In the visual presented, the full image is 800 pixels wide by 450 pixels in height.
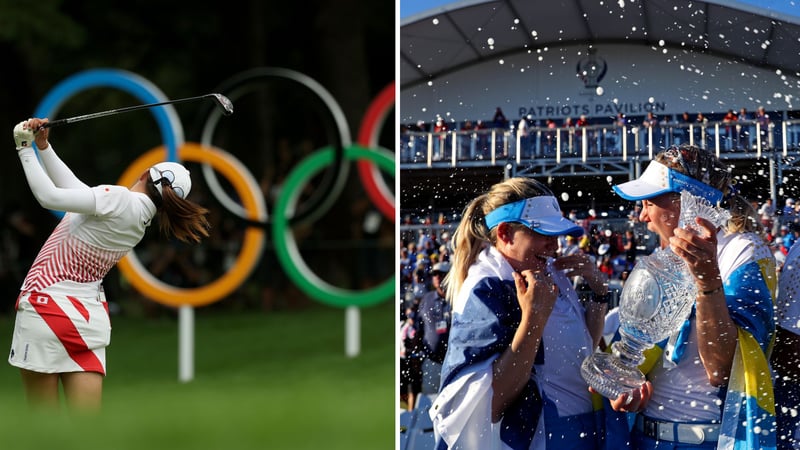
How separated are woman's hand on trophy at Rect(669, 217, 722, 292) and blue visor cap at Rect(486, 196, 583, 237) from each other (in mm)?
322

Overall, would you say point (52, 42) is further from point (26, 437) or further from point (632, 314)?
point (632, 314)

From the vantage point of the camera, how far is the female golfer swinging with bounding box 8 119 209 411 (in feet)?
9.25

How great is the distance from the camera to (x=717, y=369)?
3.09 meters

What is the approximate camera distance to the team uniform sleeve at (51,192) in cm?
272

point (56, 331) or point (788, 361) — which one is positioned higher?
point (56, 331)

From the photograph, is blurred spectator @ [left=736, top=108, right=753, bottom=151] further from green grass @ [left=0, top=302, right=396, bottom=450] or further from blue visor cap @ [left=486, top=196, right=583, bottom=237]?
green grass @ [left=0, top=302, right=396, bottom=450]

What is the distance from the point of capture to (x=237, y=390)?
8078 millimetres

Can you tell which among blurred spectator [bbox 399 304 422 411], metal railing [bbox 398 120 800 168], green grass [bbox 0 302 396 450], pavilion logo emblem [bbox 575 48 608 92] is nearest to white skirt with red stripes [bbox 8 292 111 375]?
green grass [bbox 0 302 396 450]

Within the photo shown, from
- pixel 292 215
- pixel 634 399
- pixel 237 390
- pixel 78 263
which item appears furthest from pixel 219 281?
pixel 237 390

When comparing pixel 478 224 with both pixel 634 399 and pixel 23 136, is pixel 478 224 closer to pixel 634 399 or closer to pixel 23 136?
pixel 634 399

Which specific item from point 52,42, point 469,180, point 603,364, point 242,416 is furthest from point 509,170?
point 52,42

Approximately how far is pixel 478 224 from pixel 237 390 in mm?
5076

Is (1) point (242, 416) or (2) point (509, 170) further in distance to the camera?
(1) point (242, 416)

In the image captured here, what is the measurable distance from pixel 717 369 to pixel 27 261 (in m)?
7.43
